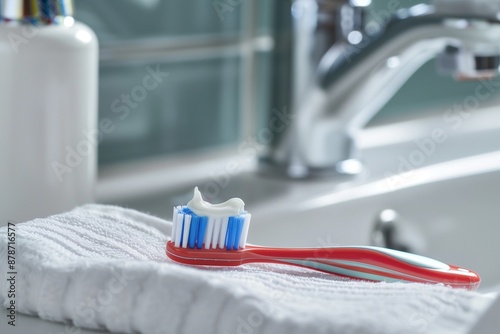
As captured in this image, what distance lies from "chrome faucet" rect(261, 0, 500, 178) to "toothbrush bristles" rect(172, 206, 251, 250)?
37 centimetres

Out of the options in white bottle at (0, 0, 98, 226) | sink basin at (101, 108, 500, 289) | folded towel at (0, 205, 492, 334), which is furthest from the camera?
sink basin at (101, 108, 500, 289)

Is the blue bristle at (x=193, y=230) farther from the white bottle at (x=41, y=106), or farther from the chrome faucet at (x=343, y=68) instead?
the chrome faucet at (x=343, y=68)

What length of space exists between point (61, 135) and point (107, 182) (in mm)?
191

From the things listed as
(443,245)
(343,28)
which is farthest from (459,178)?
(343,28)

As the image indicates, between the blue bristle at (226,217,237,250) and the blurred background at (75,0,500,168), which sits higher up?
the blurred background at (75,0,500,168)

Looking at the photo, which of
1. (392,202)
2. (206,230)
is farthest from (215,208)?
(392,202)

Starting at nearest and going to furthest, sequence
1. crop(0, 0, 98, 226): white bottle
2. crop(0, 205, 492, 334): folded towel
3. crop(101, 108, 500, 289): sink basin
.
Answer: crop(0, 205, 492, 334): folded towel < crop(0, 0, 98, 226): white bottle < crop(101, 108, 500, 289): sink basin

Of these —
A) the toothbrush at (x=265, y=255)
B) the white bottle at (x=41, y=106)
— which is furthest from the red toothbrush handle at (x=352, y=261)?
the white bottle at (x=41, y=106)

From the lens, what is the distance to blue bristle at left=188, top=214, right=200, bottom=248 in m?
0.40

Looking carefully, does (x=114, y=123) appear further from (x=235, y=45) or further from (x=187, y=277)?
(x=187, y=277)

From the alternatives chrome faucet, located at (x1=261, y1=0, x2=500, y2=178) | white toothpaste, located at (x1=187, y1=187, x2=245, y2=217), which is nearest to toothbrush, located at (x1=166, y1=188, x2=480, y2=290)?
white toothpaste, located at (x1=187, y1=187, x2=245, y2=217)

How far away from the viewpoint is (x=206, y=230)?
397 millimetres

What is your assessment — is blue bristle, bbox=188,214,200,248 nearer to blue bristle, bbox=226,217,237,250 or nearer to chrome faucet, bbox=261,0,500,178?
blue bristle, bbox=226,217,237,250

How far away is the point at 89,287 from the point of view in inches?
14.0
